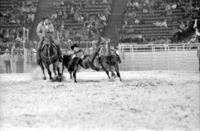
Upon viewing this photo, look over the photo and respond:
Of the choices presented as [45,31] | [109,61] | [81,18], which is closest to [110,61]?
[109,61]

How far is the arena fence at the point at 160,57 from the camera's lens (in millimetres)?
23641

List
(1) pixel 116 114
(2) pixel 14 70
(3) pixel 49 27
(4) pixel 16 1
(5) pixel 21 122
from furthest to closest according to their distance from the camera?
(4) pixel 16 1 → (2) pixel 14 70 → (3) pixel 49 27 → (1) pixel 116 114 → (5) pixel 21 122

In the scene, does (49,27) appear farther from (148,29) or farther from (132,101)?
(148,29)

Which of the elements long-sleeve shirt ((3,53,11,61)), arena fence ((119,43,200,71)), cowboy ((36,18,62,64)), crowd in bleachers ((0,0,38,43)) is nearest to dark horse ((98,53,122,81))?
cowboy ((36,18,62,64))

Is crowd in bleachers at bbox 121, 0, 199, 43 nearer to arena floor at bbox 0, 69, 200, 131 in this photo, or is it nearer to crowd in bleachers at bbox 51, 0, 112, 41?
crowd in bleachers at bbox 51, 0, 112, 41

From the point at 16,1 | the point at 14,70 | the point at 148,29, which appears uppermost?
the point at 16,1

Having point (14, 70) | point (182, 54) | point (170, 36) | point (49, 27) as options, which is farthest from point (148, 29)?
point (49, 27)

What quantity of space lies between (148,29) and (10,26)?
8518 mm

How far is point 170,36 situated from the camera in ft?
89.8

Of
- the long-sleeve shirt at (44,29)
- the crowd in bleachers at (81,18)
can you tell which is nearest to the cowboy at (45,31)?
the long-sleeve shirt at (44,29)

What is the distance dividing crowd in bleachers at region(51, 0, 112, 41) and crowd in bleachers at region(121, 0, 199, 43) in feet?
5.04

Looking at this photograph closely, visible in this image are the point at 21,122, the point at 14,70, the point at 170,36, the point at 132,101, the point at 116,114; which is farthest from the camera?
the point at 170,36

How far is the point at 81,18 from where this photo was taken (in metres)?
30.1

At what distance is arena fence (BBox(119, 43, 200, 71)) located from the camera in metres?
23.6
